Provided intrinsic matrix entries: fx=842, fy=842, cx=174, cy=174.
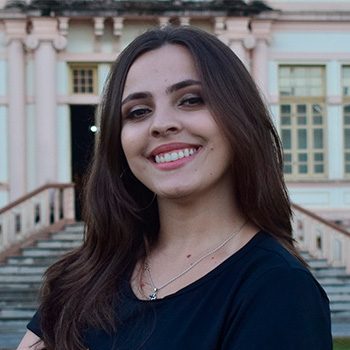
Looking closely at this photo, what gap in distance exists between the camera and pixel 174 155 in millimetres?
1985

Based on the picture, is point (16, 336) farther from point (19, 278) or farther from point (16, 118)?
point (16, 118)

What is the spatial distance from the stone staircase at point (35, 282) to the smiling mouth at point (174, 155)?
8.87 meters

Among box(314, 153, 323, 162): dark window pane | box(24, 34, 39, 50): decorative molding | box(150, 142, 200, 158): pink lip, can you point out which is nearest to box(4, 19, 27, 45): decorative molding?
box(24, 34, 39, 50): decorative molding

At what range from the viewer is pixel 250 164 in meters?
1.98

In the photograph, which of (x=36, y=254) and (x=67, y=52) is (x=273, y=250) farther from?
(x=67, y=52)

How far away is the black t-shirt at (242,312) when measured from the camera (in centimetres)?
169

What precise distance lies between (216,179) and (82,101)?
46.5ft

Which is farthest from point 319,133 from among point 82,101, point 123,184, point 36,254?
point 123,184

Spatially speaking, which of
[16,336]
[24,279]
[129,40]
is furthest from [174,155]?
[129,40]

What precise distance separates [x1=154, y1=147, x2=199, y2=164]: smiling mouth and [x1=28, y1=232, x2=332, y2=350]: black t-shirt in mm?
248

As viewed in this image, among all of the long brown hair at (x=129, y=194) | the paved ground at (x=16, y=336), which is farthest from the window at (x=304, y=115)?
the long brown hair at (x=129, y=194)

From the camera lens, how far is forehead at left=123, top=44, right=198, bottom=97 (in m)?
1.99

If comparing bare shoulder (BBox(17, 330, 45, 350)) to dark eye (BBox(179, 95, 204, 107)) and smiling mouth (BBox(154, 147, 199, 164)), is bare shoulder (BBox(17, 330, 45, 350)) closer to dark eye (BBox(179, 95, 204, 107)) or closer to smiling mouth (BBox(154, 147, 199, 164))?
smiling mouth (BBox(154, 147, 199, 164))

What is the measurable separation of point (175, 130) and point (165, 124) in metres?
0.03
